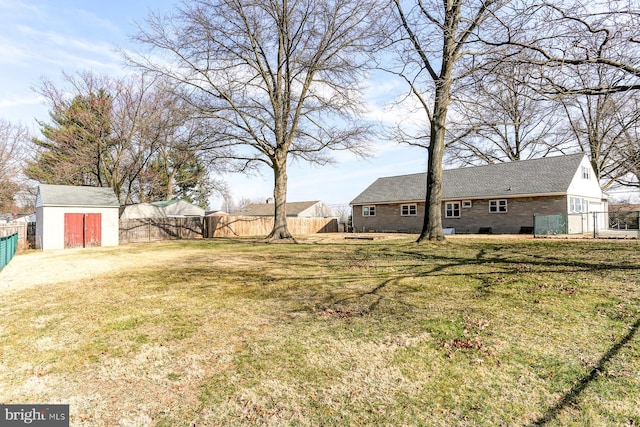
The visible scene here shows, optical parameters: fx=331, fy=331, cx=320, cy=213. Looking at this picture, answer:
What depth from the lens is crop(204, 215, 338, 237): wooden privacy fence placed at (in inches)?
1152

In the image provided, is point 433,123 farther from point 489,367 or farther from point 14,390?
point 14,390

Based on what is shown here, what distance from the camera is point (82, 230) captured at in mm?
20953

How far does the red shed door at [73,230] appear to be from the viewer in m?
20.3

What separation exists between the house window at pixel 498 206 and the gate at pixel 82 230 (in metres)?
27.7

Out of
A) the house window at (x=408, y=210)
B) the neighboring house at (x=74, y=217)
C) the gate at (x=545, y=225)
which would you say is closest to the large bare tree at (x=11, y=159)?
the neighboring house at (x=74, y=217)

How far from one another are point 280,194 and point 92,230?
12432 mm

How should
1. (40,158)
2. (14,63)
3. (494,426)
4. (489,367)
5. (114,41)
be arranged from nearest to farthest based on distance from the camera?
1. (494,426)
2. (489,367)
3. (14,63)
4. (114,41)
5. (40,158)

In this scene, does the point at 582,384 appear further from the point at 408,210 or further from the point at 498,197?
the point at 408,210

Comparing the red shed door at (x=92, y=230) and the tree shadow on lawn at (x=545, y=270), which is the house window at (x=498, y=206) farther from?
the red shed door at (x=92, y=230)

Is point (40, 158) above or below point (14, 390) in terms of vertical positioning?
above

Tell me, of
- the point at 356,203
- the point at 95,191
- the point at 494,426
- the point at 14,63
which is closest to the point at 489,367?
the point at 494,426

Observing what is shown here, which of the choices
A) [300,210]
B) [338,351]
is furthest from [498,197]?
[300,210]

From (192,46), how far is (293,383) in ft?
62.1

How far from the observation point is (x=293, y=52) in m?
19.5
